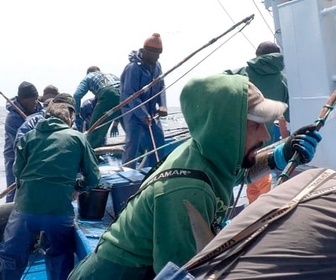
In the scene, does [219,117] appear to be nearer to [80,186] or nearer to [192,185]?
[192,185]

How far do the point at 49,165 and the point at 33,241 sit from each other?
0.70 metres

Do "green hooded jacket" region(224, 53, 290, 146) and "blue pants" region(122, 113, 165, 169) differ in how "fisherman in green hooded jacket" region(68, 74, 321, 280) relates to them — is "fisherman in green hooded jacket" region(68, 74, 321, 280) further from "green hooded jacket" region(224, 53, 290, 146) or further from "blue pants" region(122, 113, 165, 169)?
"blue pants" region(122, 113, 165, 169)

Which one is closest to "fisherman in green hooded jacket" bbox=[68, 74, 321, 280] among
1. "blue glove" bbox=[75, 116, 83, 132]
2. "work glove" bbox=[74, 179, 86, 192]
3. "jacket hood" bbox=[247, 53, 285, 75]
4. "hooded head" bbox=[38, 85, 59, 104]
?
"work glove" bbox=[74, 179, 86, 192]

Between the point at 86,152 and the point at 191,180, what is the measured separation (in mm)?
2776

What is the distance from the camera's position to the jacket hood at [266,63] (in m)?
5.69

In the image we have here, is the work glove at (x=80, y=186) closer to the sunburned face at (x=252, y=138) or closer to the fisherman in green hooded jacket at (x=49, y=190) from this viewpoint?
the fisherman in green hooded jacket at (x=49, y=190)

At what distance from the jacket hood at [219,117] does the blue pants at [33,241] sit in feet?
9.15

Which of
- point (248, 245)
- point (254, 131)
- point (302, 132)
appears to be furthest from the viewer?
point (302, 132)

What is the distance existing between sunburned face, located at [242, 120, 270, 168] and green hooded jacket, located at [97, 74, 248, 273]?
10 cm

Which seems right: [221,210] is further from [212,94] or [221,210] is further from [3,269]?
[3,269]

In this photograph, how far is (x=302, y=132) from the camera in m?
3.02

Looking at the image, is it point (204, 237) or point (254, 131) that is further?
point (254, 131)

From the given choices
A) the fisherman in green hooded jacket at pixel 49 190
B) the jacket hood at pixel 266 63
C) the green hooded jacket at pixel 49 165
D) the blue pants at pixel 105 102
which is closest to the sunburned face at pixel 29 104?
the blue pants at pixel 105 102

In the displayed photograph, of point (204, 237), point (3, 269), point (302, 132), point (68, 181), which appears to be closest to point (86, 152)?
point (68, 181)
